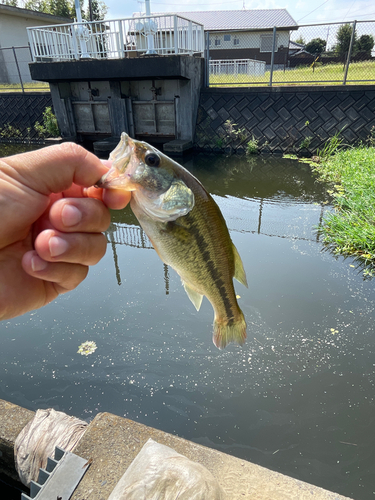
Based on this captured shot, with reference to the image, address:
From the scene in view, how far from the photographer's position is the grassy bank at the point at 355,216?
17.6 feet

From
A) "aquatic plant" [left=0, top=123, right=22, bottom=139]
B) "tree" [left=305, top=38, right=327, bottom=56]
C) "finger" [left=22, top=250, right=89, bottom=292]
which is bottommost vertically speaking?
"aquatic plant" [left=0, top=123, right=22, bottom=139]

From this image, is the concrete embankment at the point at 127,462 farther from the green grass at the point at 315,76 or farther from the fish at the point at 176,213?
the green grass at the point at 315,76

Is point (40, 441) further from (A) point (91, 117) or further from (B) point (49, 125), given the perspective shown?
(B) point (49, 125)

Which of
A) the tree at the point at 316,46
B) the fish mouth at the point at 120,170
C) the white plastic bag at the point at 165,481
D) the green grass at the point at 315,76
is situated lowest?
the white plastic bag at the point at 165,481

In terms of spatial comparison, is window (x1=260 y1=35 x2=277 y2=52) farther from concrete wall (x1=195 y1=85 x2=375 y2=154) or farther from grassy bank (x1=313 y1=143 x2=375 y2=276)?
grassy bank (x1=313 y1=143 x2=375 y2=276)

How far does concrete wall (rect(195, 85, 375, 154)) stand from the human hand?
12.2 m

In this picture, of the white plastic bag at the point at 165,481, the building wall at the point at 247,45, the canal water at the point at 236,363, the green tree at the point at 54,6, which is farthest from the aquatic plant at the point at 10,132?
the green tree at the point at 54,6

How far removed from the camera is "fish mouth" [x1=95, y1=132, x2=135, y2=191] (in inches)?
52.7

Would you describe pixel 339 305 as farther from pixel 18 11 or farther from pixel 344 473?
pixel 18 11

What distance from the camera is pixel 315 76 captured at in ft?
41.8

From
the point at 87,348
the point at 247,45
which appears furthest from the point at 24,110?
the point at 247,45

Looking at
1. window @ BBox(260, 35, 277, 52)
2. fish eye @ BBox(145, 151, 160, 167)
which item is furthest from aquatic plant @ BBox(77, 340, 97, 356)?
window @ BBox(260, 35, 277, 52)

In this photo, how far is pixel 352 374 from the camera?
3340 millimetres

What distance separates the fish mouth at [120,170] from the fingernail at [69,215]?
6.2 inches
